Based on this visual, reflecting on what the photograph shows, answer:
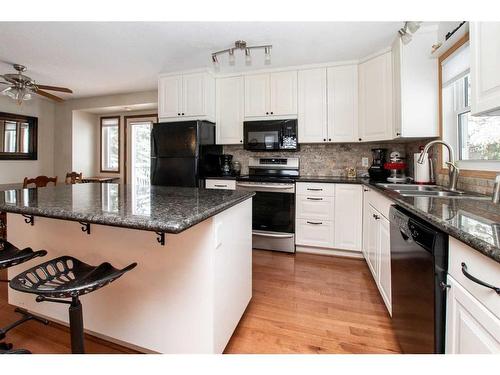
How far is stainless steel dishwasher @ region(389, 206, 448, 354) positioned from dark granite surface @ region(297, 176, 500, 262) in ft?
0.18

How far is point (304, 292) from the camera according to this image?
2098 millimetres

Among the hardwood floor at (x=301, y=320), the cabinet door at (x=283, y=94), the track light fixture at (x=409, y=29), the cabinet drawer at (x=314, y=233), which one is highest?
the cabinet door at (x=283, y=94)

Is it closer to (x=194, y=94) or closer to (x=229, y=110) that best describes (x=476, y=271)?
(x=229, y=110)

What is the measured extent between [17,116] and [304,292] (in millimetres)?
5557

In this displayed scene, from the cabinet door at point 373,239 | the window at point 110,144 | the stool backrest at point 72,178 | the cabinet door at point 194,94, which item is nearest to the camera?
the cabinet door at point 373,239

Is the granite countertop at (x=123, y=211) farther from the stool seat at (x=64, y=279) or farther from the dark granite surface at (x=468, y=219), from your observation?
the dark granite surface at (x=468, y=219)

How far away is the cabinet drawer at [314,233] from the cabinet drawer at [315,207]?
61 mm

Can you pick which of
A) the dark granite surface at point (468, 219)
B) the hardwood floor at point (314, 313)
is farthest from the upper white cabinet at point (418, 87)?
the hardwood floor at point (314, 313)

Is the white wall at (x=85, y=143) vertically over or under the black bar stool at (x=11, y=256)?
over

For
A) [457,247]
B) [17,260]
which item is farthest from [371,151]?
[17,260]

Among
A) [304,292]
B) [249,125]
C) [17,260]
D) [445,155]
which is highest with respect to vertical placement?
[249,125]

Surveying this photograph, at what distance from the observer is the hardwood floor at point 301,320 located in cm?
146

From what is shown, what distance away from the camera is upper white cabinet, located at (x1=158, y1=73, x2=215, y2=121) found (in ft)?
11.1
